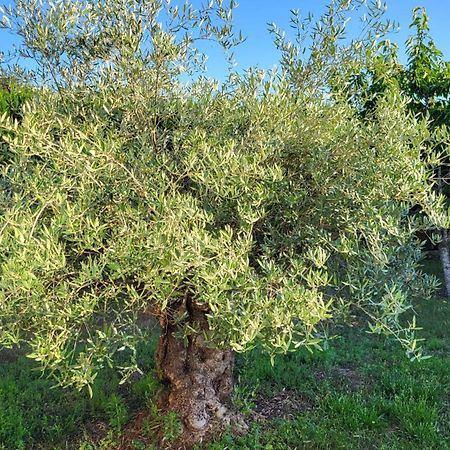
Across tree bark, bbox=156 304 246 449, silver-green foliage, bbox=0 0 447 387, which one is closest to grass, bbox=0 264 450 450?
tree bark, bbox=156 304 246 449

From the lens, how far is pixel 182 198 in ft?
11.3

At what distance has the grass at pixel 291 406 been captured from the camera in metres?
Result: 4.70

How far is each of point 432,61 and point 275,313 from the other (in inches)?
353

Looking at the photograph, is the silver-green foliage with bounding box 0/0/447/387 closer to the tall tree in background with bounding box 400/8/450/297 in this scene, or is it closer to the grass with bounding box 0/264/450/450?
the grass with bounding box 0/264/450/450

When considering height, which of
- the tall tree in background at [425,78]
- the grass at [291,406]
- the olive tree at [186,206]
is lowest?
the grass at [291,406]

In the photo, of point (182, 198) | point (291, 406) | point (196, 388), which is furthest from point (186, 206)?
point (291, 406)

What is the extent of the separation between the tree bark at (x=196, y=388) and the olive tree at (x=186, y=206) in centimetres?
1

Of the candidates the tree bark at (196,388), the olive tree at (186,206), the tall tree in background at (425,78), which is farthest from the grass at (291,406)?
the tall tree in background at (425,78)

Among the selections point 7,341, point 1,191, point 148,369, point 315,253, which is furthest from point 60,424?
point 315,253

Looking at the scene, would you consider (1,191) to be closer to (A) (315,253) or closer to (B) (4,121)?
(B) (4,121)

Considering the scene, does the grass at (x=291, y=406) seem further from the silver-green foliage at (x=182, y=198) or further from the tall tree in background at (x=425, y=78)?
the tall tree in background at (x=425, y=78)

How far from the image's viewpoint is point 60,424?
5176mm

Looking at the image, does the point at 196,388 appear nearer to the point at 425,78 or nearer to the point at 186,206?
the point at 186,206

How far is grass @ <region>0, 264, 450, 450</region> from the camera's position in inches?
185
